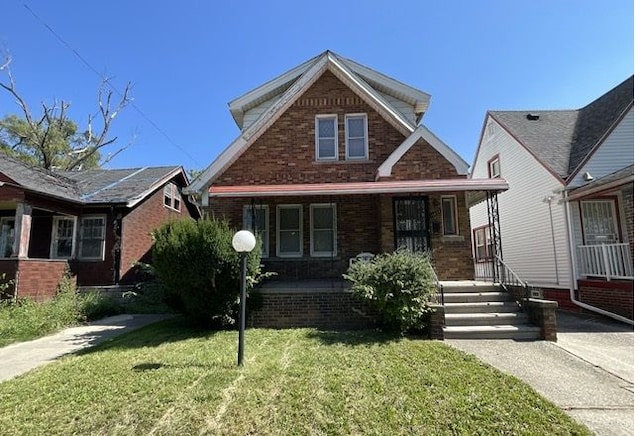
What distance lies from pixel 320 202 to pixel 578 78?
317 inches

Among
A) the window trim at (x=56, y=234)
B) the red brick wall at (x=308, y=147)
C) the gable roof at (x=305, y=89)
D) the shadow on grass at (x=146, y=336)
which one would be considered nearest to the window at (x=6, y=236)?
the window trim at (x=56, y=234)

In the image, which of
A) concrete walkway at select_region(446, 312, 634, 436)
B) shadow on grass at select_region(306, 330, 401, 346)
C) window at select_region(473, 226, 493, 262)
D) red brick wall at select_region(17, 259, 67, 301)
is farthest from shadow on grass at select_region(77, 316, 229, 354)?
window at select_region(473, 226, 493, 262)

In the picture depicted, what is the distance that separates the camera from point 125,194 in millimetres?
14602

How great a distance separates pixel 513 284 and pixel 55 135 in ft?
108

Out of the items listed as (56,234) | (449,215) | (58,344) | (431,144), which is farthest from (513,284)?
(56,234)

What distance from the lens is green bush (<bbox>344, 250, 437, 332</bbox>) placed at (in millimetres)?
7148

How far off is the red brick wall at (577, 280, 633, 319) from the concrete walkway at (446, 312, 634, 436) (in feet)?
4.11

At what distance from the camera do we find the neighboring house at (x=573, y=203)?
1019 cm

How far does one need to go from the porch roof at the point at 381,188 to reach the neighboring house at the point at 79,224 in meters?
4.63

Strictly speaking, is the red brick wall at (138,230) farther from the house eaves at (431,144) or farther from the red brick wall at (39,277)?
the house eaves at (431,144)

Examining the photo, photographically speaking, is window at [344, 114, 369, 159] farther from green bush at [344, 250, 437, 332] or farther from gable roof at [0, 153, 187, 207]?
gable roof at [0, 153, 187, 207]

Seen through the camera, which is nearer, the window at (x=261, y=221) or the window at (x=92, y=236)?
the window at (x=261, y=221)

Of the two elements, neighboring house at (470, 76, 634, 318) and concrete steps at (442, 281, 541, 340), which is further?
neighboring house at (470, 76, 634, 318)

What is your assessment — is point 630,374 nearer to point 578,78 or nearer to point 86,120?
point 578,78
